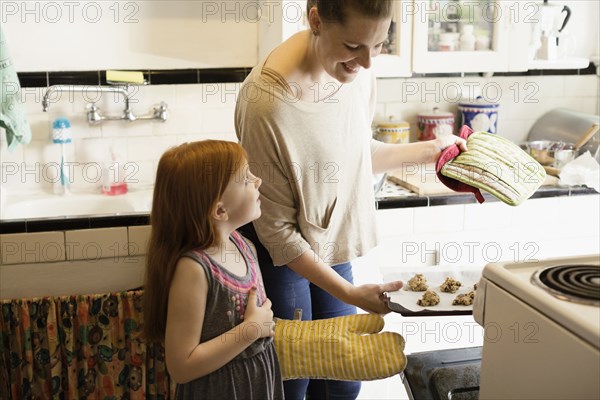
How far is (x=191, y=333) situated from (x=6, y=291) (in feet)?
4.08

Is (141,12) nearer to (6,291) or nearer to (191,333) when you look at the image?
(6,291)

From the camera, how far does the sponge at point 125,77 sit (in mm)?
2699

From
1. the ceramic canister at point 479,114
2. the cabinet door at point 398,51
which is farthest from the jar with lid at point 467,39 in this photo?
the ceramic canister at point 479,114

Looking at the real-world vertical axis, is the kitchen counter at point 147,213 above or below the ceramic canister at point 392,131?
below

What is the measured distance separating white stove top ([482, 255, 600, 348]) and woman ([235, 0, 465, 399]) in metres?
Result: 0.41

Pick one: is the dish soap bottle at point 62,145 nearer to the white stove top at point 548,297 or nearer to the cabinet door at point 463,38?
the cabinet door at point 463,38

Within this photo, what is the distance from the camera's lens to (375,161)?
201 centimetres

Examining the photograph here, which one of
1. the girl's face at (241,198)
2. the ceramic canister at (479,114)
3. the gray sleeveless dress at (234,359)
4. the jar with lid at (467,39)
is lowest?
the gray sleeveless dress at (234,359)

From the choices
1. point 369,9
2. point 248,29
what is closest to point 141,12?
point 248,29

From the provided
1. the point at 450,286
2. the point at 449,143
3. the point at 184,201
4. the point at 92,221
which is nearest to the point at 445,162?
the point at 449,143

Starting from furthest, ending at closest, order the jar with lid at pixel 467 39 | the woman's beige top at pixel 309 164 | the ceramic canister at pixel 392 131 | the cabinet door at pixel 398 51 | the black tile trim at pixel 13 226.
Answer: the ceramic canister at pixel 392 131 → the jar with lid at pixel 467 39 → the cabinet door at pixel 398 51 → the black tile trim at pixel 13 226 → the woman's beige top at pixel 309 164

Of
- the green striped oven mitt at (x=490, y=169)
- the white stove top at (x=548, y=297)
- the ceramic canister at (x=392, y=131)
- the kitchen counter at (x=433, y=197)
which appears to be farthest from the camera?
the ceramic canister at (x=392, y=131)

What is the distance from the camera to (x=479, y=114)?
3100mm

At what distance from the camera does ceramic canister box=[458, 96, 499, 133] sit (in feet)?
10.2
